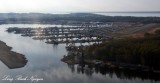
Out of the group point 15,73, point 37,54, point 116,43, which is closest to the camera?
point 15,73

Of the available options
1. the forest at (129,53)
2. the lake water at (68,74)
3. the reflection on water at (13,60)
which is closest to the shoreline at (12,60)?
the reflection on water at (13,60)

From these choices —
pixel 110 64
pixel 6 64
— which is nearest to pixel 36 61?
pixel 6 64

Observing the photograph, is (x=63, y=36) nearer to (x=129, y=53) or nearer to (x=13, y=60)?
(x=13, y=60)

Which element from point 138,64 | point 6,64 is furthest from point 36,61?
point 138,64

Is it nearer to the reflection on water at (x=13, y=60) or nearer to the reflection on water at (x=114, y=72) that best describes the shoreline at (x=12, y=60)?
the reflection on water at (x=13, y=60)

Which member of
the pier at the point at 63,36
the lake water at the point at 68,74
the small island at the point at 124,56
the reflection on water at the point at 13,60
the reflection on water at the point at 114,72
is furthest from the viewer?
the pier at the point at 63,36

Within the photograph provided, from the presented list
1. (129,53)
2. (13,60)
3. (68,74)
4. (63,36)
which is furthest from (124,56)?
(63,36)

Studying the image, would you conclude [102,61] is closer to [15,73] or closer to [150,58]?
[150,58]

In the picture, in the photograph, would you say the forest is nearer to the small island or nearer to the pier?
the small island

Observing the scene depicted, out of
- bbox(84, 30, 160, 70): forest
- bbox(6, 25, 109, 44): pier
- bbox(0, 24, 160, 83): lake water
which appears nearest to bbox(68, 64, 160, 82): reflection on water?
bbox(0, 24, 160, 83): lake water

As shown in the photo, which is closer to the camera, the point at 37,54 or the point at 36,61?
the point at 36,61

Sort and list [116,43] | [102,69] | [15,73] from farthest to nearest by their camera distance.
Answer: [116,43]
[102,69]
[15,73]
